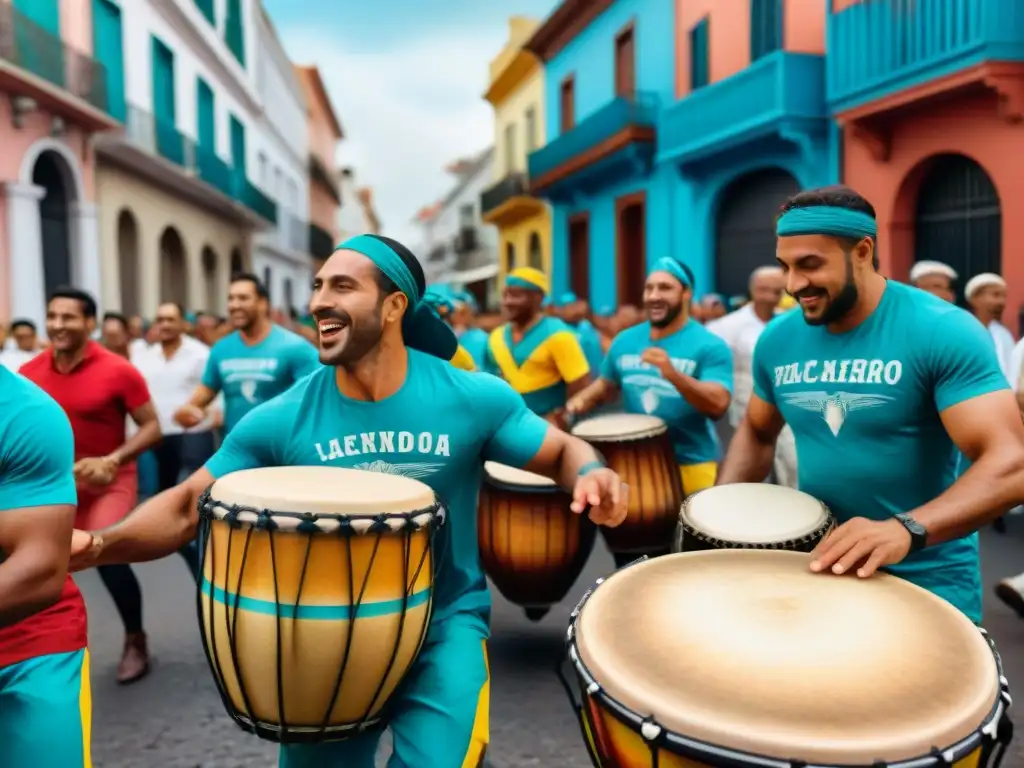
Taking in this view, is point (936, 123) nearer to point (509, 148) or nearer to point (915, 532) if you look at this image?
point (915, 532)

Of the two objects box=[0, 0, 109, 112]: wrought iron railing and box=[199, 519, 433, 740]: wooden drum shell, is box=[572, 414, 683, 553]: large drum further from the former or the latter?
box=[0, 0, 109, 112]: wrought iron railing

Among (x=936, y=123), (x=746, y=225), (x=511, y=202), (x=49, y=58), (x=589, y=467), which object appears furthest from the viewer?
(x=511, y=202)

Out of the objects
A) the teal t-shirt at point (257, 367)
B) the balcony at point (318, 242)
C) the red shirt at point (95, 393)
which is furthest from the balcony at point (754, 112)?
the balcony at point (318, 242)

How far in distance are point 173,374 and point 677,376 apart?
4.49 meters

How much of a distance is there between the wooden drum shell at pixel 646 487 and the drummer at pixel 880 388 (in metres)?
1.51

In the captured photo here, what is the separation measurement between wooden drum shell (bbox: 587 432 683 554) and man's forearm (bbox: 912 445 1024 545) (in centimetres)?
205

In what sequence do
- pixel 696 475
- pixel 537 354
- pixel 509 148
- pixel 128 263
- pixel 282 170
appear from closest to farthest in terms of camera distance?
pixel 696 475 < pixel 537 354 < pixel 128 263 < pixel 509 148 < pixel 282 170

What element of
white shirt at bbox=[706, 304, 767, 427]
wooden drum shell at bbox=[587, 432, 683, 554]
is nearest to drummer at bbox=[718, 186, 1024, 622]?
wooden drum shell at bbox=[587, 432, 683, 554]

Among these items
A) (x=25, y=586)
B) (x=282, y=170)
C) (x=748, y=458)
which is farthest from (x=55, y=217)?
(x=282, y=170)

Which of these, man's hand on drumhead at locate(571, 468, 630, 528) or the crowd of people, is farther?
man's hand on drumhead at locate(571, 468, 630, 528)

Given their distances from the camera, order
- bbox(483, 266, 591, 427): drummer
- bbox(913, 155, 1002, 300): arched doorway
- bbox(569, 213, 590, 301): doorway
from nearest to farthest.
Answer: bbox(483, 266, 591, 427): drummer, bbox(913, 155, 1002, 300): arched doorway, bbox(569, 213, 590, 301): doorway

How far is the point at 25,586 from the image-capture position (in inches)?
83.4

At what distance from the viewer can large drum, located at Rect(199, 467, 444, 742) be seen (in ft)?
6.85

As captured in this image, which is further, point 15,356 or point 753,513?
point 15,356
